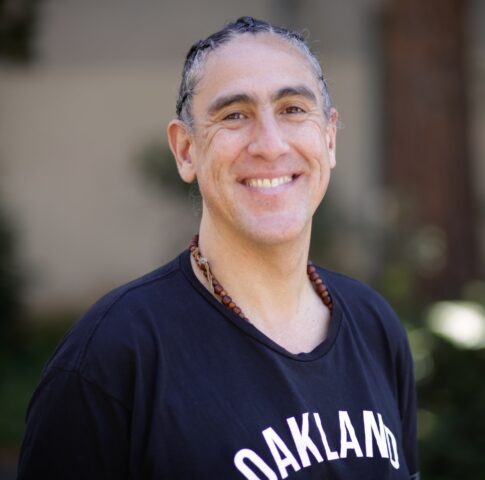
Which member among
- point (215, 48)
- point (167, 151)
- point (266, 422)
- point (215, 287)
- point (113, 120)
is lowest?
point (266, 422)

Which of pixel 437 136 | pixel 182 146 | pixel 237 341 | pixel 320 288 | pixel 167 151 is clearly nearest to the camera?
pixel 237 341

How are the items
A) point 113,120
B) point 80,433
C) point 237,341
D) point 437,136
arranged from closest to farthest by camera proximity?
1. point 80,433
2. point 237,341
3. point 437,136
4. point 113,120

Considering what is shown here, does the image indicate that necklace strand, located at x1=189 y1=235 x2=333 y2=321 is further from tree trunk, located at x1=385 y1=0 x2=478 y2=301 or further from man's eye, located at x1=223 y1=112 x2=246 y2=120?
tree trunk, located at x1=385 y1=0 x2=478 y2=301

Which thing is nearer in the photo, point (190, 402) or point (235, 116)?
point (190, 402)

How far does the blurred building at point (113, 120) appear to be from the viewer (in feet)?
31.2

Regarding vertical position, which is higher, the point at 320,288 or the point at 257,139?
the point at 257,139

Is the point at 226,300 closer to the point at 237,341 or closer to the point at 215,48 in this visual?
the point at 237,341

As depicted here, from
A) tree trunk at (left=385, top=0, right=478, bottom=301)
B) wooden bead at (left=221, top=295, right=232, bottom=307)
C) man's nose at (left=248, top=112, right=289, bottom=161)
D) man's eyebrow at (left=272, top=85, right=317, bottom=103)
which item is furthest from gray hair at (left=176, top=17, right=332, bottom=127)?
tree trunk at (left=385, top=0, right=478, bottom=301)

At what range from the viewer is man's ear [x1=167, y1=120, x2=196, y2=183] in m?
2.35

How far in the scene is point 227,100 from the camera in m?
2.19

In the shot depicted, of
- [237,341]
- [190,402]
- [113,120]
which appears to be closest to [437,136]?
[113,120]

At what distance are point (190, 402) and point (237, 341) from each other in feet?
0.66

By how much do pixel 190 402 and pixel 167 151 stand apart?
21.8 feet

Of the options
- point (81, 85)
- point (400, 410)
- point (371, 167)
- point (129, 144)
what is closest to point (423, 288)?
Answer: point (371, 167)
